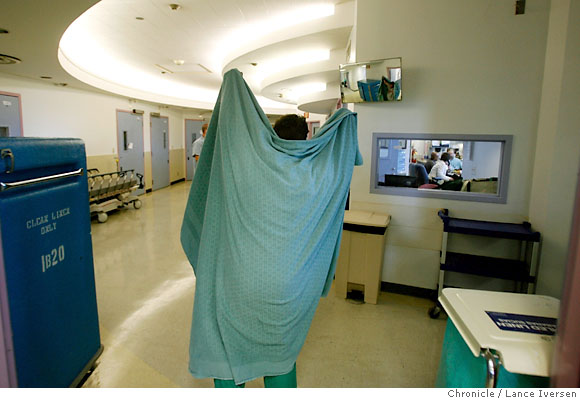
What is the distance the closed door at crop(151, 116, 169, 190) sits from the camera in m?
9.14

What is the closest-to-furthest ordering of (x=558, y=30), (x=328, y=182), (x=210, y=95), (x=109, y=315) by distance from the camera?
(x=328, y=182) < (x=558, y=30) < (x=109, y=315) < (x=210, y=95)

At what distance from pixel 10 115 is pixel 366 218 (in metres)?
5.27

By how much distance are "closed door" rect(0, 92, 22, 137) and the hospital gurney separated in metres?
1.19

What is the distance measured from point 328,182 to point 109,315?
7.78ft

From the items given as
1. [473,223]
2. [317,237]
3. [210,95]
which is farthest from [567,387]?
[210,95]

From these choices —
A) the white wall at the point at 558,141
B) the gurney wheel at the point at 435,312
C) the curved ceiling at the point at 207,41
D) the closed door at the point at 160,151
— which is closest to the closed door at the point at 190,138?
the closed door at the point at 160,151

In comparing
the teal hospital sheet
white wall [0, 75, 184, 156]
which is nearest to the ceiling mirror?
the teal hospital sheet

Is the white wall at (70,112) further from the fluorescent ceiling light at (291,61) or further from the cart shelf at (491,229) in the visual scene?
the cart shelf at (491,229)

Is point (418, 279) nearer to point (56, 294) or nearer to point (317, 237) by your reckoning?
point (317, 237)

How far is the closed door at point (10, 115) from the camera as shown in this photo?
4727 millimetres

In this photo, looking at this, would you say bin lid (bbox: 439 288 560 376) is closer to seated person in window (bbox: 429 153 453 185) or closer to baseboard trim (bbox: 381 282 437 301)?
baseboard trim (bbox: 381 282 437 301)

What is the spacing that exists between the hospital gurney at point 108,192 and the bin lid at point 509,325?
5.47 metres

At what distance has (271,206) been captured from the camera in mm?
1314

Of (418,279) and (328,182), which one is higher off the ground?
(328,182)
